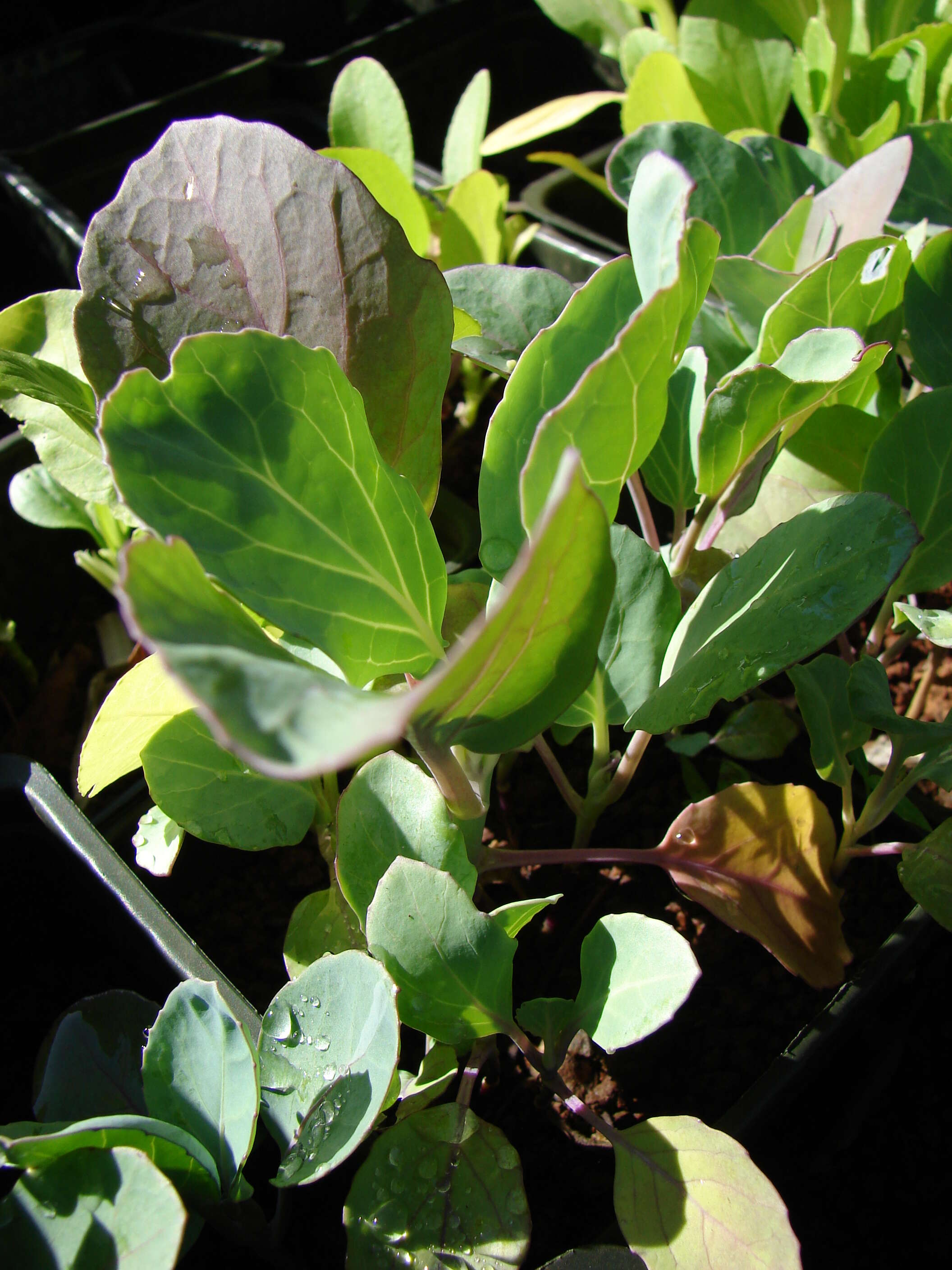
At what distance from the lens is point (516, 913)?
45 cm

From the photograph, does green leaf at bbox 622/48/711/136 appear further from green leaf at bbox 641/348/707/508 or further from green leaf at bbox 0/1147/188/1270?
green leaf at bbox 0/1147/188/1270

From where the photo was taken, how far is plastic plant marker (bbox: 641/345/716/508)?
51cm

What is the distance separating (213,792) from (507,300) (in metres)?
0.32

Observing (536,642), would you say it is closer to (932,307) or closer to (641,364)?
(641,364)

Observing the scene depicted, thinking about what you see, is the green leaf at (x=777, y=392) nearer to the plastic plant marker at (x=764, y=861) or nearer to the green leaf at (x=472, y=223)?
the plastic plant marker at (x=764, y=861)

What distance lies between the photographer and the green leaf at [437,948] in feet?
1.29

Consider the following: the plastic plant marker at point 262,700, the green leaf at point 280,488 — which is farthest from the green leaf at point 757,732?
the plastic plant marker at point 262,700

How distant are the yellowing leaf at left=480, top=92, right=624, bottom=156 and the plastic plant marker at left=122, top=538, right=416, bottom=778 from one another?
841 millimetres

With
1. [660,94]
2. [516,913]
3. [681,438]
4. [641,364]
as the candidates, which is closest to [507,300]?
[681,438]

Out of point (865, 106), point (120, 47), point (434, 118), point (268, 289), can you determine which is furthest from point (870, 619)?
point (120, 47)

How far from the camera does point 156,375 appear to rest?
439mm

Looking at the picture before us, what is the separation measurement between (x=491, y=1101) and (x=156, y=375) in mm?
423

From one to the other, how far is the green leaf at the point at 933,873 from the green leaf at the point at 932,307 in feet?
0.83

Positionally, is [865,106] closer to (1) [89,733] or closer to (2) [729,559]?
(2) [729,559]
